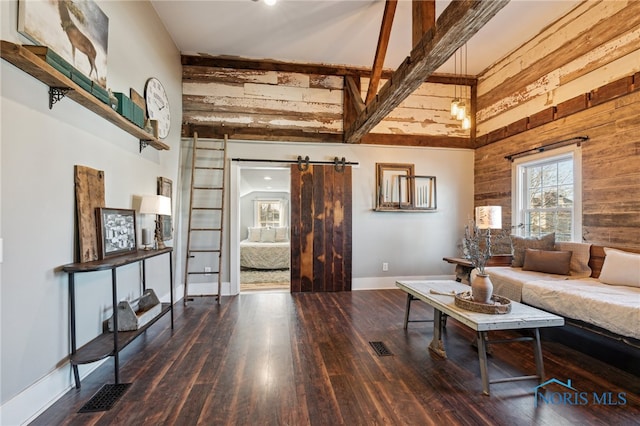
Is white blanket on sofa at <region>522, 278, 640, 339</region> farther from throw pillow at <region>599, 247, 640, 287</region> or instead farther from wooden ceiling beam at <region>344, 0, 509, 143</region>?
wooden ceiling beam at <region>344, 0, 509, 143</region>

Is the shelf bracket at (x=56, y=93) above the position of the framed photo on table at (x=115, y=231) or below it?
above

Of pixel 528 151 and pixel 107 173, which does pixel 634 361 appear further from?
pixel 107 173

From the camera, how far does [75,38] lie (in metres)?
2.05

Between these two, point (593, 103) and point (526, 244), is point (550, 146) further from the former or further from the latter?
point (526, 244)

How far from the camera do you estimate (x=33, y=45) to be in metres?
1.66

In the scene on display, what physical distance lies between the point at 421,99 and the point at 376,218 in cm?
225

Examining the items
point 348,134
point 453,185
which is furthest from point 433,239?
point 348,134

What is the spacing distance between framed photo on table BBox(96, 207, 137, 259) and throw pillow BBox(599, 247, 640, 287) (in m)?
4.59

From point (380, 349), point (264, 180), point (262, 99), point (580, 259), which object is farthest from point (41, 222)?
point (264, 180)

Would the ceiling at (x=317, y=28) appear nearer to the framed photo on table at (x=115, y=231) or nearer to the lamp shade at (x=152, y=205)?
the lamp shade at (x=152, y=205)

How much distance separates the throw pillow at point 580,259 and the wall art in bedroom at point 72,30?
516 centimetres

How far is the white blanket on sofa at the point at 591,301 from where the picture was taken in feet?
6.73

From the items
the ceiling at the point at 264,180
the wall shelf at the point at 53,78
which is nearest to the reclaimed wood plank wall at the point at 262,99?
the ceiling at the point at 264,180

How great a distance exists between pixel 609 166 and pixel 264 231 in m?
6.85
